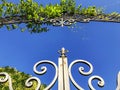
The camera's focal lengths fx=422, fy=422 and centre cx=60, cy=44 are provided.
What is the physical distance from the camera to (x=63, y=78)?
14.6 feet

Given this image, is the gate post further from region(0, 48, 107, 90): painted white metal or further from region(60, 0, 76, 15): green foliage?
region(60, 0, 76, 15): green foliage

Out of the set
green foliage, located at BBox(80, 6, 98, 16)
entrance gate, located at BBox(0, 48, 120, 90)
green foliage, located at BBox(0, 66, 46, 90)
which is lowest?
green foliage, located at BBox(0, 66, 46, 90)

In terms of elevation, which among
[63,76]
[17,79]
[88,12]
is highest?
[88,12]

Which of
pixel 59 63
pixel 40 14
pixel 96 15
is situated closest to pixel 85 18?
pixel 96 15

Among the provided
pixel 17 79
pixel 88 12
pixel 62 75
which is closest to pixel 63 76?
pixel 62 75

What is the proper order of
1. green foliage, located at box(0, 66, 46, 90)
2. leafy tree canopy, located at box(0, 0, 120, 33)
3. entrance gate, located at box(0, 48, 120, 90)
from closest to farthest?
entrance gate, located at box(0, 48, 120, 90) → leafy tree canopy, located at box(0, 0, 120, 33) → green foliage, located at box(0, 66, 46, 90)

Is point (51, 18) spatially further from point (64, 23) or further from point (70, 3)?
point (70, 3)

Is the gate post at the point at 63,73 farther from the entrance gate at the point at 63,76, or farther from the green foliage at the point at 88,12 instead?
the green foliage at the point at 88,12

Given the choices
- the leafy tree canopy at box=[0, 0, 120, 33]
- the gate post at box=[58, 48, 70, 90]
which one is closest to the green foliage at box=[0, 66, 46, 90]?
the leafy tree canopy at box=[0, 0, 120, 33]

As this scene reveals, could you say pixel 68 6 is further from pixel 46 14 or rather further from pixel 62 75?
pixel 62 75

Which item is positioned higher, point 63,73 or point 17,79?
point 63,73

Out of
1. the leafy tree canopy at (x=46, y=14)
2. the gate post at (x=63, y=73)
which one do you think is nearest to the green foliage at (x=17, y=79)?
the leafy tree canopy at (x=46, y=14)

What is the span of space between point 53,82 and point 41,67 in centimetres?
23

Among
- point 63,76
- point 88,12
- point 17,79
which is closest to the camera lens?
point 63,76
